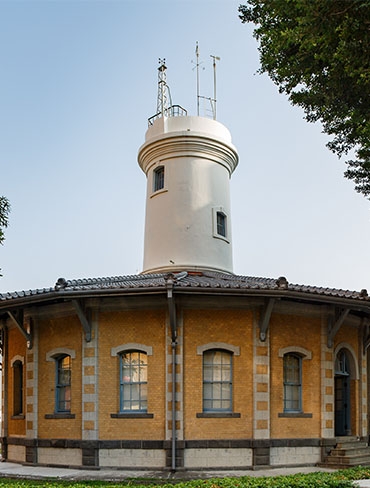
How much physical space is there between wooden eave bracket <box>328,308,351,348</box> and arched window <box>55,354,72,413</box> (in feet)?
24.0

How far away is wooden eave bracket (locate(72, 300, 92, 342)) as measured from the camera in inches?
572

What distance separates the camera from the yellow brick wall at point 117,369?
47.2 ft

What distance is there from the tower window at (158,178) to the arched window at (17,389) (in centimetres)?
828

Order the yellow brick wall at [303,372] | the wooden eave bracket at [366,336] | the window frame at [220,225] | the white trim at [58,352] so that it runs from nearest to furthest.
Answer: the yellow brick wall at [303,372]
the white trim at [58,352]
the wooden eave bracket at [366,336]
the window frame at [220,225]

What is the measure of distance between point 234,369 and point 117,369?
121 inches

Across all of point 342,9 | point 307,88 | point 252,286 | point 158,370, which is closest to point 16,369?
point 158,370

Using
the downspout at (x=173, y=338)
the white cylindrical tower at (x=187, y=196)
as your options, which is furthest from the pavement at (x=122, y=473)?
the white cylindrical tower at (x=187, y=196)

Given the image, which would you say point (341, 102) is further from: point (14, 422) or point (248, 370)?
point (14, 422)

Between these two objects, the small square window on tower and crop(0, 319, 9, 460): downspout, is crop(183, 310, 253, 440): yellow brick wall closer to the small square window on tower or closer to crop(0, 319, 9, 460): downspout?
the small square window on tower

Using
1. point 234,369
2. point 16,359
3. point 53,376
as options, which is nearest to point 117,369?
point 53,376

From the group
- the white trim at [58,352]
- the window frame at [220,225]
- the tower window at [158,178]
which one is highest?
the tower window at [158,178]

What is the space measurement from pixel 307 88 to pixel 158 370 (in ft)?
25.9

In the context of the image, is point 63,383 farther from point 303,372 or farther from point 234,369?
point 303,372

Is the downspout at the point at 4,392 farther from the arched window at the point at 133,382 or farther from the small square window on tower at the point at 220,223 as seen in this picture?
the small square window on tower at the point at 220,223
